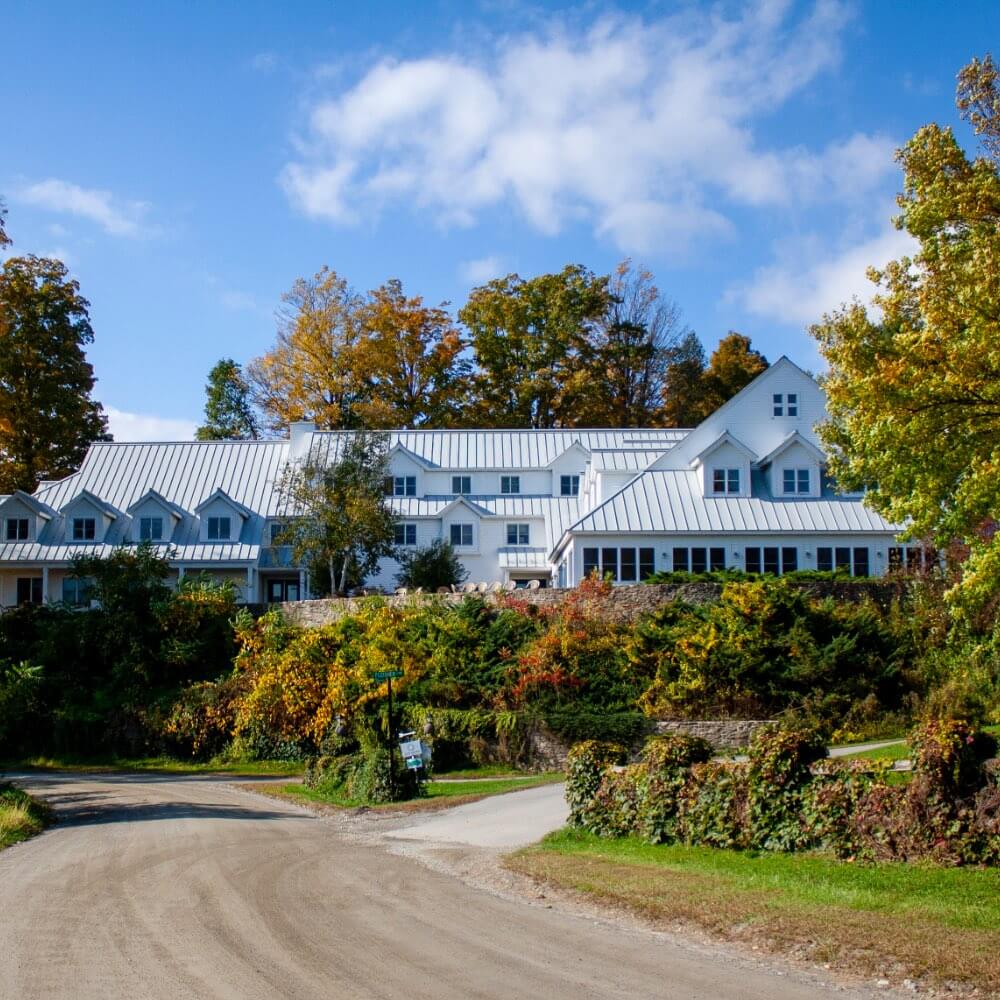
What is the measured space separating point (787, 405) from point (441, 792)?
2878 centimetres

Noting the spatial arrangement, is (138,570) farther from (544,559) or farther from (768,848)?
(768,848)

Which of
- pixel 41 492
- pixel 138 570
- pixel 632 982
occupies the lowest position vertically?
pixel 632 982

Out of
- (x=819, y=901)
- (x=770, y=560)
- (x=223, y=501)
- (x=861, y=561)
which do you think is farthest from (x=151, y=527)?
(x=819, y=901)

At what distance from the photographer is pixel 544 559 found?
50719 millimetres

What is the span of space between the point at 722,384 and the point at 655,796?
170 feet

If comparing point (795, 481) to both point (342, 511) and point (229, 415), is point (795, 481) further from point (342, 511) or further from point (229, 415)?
point (229, 415)

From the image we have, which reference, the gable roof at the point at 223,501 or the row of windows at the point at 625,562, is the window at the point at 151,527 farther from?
the row of windows at the point at 625,562

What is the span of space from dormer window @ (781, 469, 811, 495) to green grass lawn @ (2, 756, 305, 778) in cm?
2119

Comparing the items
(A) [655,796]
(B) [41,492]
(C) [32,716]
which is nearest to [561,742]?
(A) [655,796]

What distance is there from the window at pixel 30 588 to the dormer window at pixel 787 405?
31.1 metres

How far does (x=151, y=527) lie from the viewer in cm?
5162

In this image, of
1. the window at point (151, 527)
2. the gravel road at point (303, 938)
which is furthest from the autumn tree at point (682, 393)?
the gravel road at point (303, 938)

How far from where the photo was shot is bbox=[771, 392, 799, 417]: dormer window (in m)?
48.7

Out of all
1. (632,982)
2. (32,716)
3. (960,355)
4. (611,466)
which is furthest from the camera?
(611,466)
